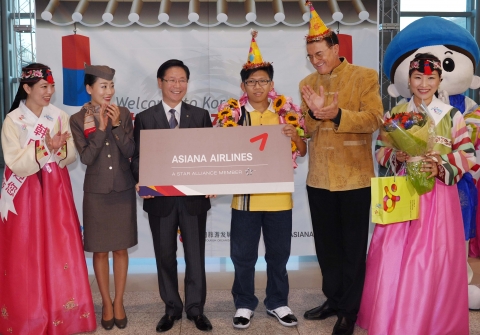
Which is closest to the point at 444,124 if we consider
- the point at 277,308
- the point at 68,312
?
the point at 277,308

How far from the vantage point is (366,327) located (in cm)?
302

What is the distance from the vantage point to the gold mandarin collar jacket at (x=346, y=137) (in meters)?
2.87

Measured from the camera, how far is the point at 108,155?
9.81 feet

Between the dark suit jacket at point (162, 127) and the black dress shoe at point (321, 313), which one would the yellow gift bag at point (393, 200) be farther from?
the dark suit jacket at point (162, 127)

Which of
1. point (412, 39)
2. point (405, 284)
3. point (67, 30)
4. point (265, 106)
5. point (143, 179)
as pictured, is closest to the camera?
point (405, 284)

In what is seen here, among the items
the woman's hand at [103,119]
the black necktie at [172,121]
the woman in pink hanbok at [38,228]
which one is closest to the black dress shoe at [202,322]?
the woman in pink hanbok at [38,228]

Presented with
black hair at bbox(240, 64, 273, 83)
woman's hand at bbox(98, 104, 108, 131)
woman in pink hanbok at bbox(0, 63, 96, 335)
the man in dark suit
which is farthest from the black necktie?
woman in pink hanbok at bbox(0, 63, 96, 335)

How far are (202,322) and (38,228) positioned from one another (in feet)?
3.69

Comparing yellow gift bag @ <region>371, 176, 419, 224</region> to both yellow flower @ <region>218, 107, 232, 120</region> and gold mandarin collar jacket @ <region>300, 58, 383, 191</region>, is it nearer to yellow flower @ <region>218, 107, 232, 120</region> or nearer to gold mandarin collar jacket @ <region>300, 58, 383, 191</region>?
gold mandarin collar jacket @ <region>300, 58, 383, 191</region>

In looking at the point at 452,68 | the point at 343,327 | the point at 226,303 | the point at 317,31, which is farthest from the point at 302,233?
the point at 317,31

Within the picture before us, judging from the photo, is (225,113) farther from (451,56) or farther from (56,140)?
(451,56)

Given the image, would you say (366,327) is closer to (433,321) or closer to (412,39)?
(433,321)

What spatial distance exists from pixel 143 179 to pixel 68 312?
93 cm

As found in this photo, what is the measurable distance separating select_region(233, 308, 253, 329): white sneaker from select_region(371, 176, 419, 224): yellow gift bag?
1.08 m
